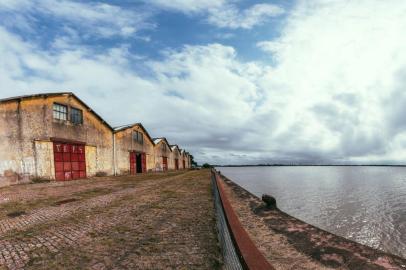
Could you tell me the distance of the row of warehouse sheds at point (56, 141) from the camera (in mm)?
15648

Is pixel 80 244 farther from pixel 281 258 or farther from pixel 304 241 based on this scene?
pixel 304 241

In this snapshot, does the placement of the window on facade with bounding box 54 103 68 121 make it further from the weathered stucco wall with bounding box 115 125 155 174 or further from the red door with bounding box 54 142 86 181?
the weathered stucco wall with bounding box 115 125 155 174

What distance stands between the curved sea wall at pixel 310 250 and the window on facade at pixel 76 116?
18540 millimetres

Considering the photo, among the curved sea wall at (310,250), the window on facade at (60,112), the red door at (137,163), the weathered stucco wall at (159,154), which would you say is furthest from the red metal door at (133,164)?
the curved sea wall at (310,250)

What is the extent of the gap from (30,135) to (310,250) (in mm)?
17764

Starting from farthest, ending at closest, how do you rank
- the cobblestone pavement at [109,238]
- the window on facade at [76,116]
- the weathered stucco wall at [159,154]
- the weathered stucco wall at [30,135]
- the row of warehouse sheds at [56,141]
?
the weathered stucco wall at [159,154] → the window on facade at [76,116] → the row of warehouse sheds at [56,141] → the weathered stucco wall at [30,135] → the cobblestone pavement at [109,238]

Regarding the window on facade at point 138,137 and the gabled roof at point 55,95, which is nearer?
the gabled roof at point 55,95

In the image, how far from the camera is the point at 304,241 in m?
5.13

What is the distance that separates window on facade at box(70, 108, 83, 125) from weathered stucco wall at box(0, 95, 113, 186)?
0.33m

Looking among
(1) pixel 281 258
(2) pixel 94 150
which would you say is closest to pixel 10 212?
(1) pixel 281 258

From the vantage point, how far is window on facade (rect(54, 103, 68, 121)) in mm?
19312

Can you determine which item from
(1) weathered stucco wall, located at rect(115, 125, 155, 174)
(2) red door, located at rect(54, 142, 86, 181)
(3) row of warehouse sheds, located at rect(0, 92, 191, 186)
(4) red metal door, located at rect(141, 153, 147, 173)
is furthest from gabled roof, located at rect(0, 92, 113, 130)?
(4) red metal door, located at rect(141, 153, 147, 173)

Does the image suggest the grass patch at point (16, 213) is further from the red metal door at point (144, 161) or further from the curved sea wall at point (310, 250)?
the red metal door at point (144, 161)

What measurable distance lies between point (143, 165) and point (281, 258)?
104ft
